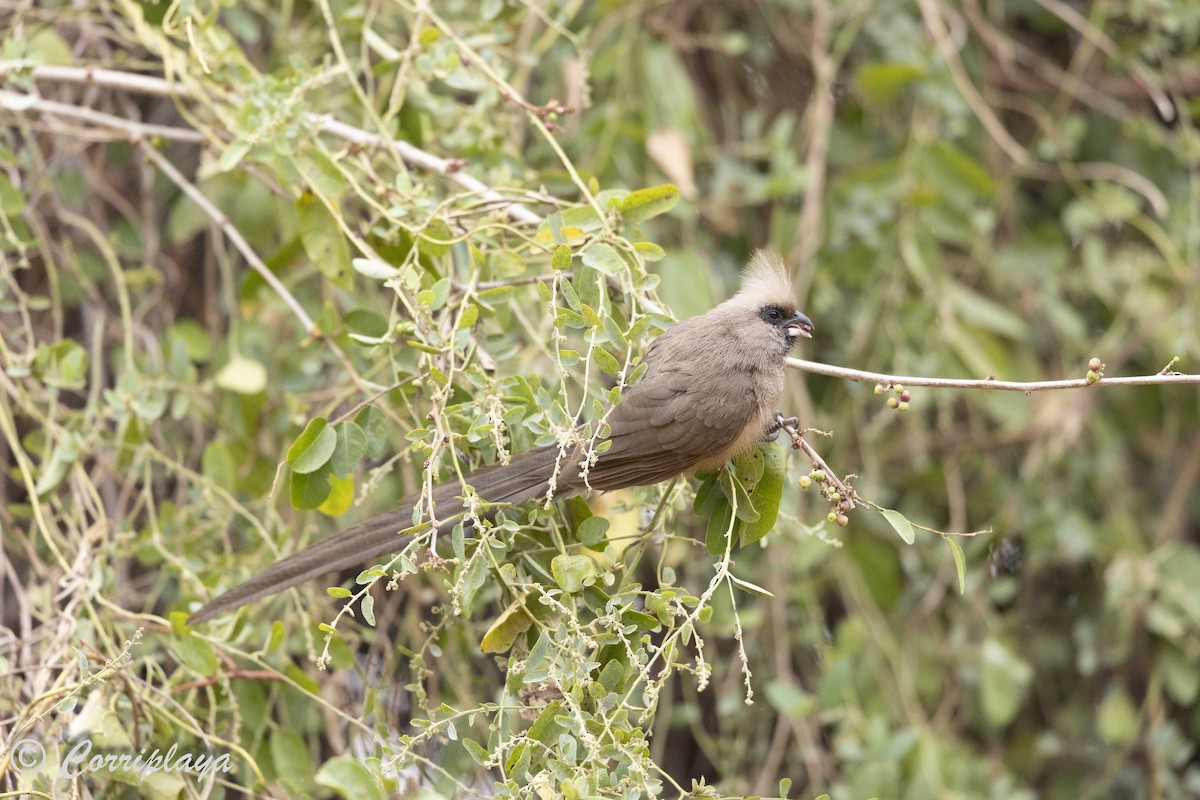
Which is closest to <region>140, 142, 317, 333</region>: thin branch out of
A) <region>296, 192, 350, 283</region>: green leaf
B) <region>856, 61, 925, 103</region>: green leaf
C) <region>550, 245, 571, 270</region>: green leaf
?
<region>296, 192, 350, 283</region>: green leaf

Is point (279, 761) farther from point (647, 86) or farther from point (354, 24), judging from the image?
point (647, 86)

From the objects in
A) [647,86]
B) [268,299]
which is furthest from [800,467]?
[268,299]

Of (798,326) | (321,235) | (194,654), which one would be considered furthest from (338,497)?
(798,326)

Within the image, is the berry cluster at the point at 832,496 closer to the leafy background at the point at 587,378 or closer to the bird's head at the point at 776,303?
the leafy background at the point at 587,378

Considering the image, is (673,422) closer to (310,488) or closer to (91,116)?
(310,488)

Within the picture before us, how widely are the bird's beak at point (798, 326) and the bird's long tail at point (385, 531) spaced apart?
73 cm

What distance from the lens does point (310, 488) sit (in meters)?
2.22

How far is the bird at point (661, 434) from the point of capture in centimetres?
227

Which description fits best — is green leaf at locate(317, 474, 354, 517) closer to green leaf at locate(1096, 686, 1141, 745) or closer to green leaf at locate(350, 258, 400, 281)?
green leaf at locate(350, 258, 400, 281)

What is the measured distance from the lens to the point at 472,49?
9.27 feet

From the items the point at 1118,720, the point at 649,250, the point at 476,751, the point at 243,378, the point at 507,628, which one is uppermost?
the point at 649,250

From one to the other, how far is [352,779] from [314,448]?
0.59 metres

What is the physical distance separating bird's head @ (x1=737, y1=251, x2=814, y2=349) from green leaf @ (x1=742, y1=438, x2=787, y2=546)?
0.50 m

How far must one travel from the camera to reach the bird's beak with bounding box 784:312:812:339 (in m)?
2.75
